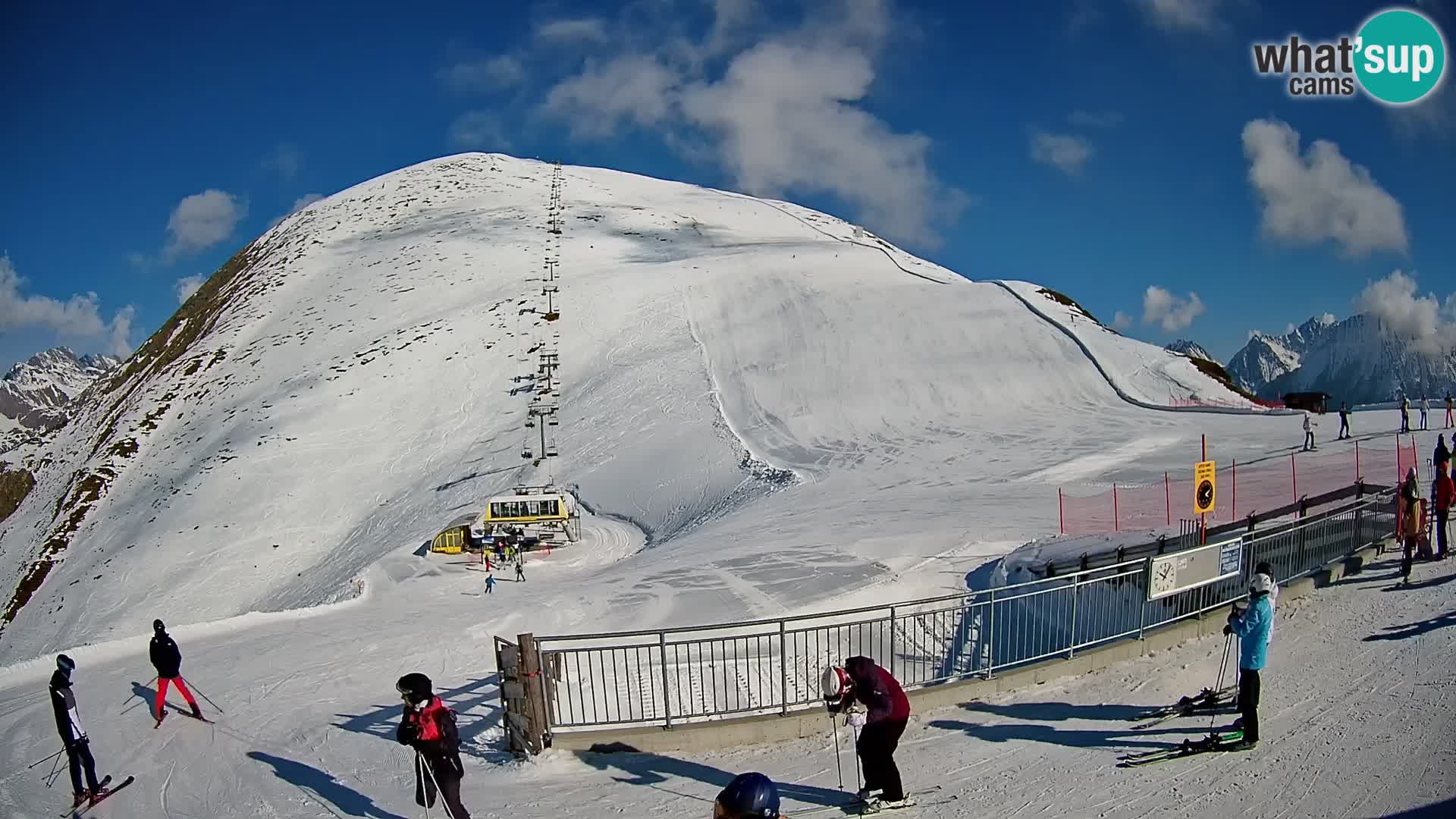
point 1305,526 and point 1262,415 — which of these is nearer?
point 1305,526

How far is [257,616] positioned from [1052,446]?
91.4 ft

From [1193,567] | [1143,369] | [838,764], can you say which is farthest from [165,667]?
[1143,369]

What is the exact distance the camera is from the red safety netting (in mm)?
21656

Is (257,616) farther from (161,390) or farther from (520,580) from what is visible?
(161,390)

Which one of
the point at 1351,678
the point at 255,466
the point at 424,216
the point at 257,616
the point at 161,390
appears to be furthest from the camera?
the point at 424,216

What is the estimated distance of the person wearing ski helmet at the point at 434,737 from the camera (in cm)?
740

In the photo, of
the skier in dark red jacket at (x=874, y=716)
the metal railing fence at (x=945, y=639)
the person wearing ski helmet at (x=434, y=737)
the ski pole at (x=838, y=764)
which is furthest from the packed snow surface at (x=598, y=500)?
the person wearing ski helmet at (x=434, y=737)

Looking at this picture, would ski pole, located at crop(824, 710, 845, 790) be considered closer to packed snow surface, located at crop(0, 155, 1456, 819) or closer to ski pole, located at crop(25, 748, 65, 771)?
packed snow surface, located at crop(0, 155, 1456, 819)

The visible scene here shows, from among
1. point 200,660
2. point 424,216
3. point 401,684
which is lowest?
point 200,660

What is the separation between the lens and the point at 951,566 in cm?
2009

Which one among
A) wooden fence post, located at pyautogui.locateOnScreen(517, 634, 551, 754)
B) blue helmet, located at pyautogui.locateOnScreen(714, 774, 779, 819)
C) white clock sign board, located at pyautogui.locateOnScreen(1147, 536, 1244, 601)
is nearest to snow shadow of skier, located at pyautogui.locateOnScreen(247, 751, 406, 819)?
wooden fence post, located at pyautogui.locateOnScreen(517, 634, 551, 754)

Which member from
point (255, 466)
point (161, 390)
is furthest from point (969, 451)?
point (161, 390)

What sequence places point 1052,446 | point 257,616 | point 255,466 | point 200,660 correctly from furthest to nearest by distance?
point 255,466 < point 1052,446 < point 257,616 < point 200,660

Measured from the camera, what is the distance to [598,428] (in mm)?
43719
